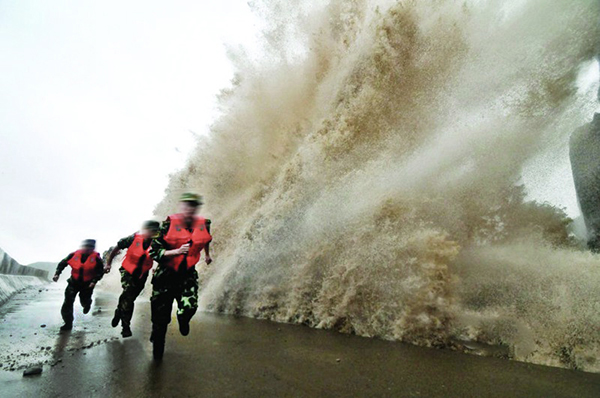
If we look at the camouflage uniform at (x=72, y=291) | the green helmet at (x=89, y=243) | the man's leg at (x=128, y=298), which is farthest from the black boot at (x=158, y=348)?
the green helmet at (x=89, y=243)

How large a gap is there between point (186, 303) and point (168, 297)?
0.20m

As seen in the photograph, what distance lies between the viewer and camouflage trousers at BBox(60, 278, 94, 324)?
525 cm

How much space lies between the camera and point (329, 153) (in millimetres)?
7668

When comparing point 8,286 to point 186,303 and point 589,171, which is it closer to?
point 186,303

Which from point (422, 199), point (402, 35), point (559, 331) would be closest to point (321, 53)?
point (402, 35)

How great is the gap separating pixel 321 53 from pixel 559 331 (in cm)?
888

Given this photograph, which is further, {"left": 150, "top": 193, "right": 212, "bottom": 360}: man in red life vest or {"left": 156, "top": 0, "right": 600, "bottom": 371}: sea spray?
{"left": 156, "top": 0, "right": 600, "bottom": 371}: sea spray

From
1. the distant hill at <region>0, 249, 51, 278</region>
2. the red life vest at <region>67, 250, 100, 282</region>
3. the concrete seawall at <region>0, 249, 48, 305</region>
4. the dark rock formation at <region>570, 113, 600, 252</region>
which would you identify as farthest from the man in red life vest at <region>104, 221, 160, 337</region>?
the dark rock formation at <region>570, 113, 600, 252</region>

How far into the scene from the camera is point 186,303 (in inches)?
143

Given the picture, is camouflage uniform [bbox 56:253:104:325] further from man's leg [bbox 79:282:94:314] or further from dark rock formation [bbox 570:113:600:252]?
dark rock formation [bbox 570:113:600:252]

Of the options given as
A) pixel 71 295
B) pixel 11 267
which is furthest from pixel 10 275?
pixel 71 295

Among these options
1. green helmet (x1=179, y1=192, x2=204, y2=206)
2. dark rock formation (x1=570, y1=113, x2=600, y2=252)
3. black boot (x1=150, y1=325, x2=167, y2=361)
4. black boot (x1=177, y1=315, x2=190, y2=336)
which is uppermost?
dark rock formation (x1=570, y1=113, x2=600, y2=252)

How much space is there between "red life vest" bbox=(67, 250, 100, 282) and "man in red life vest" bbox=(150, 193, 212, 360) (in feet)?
9.21

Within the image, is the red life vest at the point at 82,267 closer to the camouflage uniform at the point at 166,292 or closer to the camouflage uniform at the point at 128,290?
the camouflage uniform at the point at 128,290
